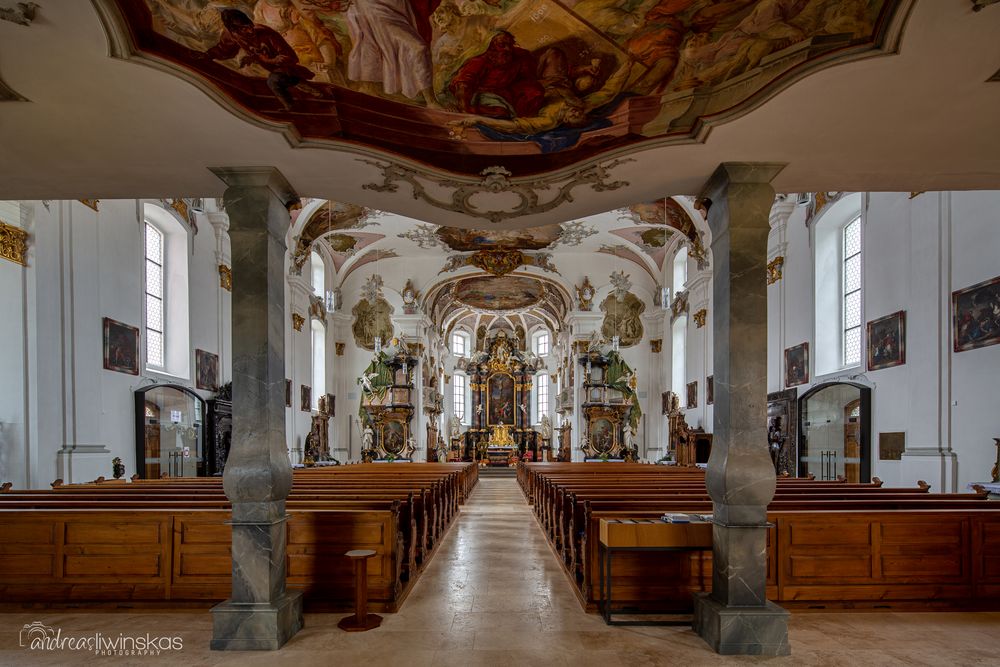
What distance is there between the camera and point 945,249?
375 inches

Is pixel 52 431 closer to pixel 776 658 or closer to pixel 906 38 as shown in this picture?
pixel 776 658

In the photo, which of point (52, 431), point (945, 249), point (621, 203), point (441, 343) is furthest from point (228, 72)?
point (441, 343)

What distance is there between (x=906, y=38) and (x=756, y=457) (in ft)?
9.59

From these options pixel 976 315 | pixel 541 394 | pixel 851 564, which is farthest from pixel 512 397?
pixel 851 564

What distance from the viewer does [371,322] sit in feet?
82.6

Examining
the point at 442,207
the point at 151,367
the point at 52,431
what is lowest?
the point at 52,431

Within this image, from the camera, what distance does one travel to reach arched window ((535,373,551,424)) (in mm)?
36812

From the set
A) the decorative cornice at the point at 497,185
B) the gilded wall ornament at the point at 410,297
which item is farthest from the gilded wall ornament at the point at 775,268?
the gilded wall ornament at the point at 410,297

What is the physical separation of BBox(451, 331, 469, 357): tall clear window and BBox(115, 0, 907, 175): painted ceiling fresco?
3303 centimetres

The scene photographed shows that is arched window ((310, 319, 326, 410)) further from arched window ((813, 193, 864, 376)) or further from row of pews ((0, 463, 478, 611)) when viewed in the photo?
row of pews ((0, 463, 478, 611))

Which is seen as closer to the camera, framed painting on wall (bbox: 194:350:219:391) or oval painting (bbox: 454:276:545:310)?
framed painting on wall (bbox: 194:350:219:391)

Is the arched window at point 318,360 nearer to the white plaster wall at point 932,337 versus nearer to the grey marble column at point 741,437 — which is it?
the white plaster wall at point 932,337

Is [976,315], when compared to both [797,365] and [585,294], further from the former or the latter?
[585,294]

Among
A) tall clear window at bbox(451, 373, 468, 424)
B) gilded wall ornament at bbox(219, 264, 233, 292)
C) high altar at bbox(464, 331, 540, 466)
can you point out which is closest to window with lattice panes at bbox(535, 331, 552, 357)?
high altar at bbox(464, 331, 540, 466)
